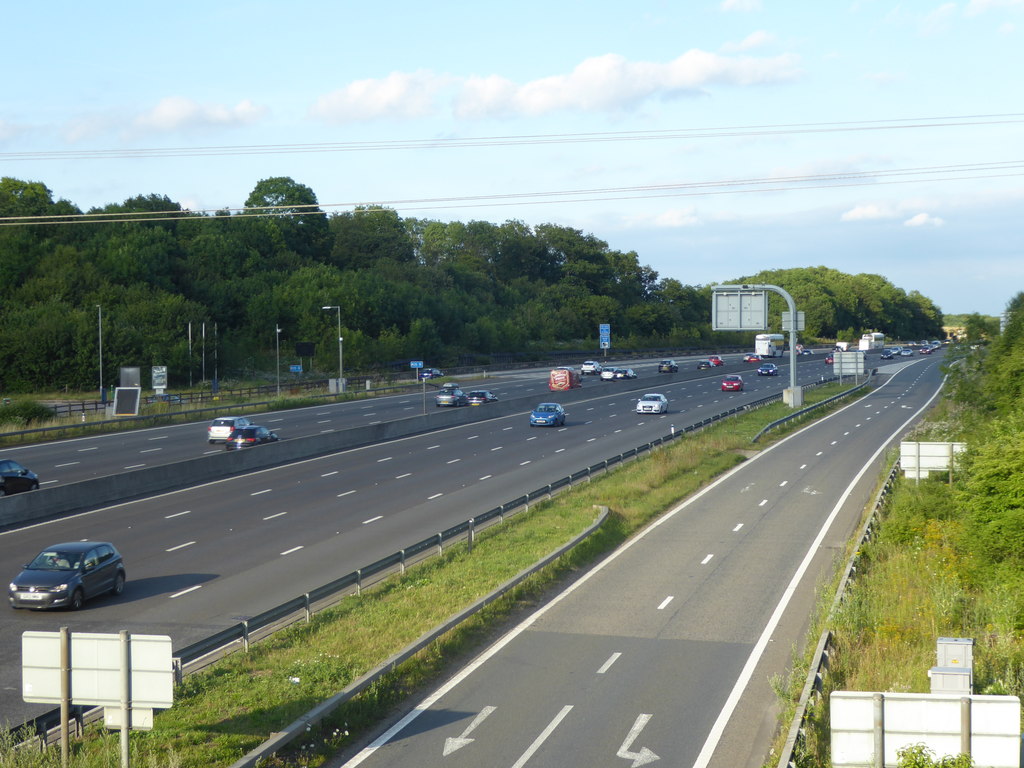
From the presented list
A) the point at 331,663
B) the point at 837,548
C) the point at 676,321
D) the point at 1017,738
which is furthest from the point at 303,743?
the point at 676,321

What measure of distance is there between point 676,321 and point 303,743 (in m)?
182

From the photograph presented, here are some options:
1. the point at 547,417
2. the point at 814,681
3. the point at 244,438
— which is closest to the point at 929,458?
the point at 814,681

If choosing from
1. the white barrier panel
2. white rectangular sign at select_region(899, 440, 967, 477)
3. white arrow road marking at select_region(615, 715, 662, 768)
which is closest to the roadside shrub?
white rectangular sign at select_region(899, 440, 967, 477)

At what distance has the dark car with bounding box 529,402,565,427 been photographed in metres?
62.9

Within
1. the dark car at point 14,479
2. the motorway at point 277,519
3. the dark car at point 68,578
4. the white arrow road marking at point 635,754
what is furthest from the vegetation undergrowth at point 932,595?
the dark car at point 14,479

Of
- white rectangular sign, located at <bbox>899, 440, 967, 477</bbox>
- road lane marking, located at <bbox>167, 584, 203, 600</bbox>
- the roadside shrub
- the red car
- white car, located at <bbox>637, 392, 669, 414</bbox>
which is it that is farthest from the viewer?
the red car

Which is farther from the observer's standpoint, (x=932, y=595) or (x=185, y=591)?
(x=185, y=591)

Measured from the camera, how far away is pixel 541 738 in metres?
14.1

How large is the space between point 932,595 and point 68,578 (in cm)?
1733

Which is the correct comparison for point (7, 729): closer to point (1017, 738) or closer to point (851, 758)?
point (851, 758)

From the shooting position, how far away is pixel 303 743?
44.4ft

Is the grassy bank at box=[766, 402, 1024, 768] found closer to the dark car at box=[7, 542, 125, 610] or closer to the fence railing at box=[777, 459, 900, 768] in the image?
the fence railing at box=[777, 459, 900, 768]

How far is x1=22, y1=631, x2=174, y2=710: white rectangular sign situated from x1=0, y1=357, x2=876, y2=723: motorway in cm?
349

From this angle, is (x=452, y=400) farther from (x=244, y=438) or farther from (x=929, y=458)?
(x=929, y=458)
